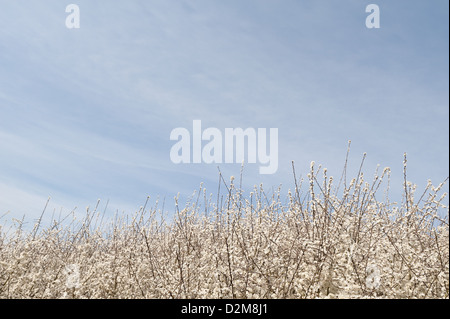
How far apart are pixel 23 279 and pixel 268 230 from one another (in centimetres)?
304

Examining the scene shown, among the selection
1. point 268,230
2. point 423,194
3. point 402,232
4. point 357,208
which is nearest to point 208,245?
point 268,230

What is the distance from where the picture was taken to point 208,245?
17.5 feet
